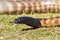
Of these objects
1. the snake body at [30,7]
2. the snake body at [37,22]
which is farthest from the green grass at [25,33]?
the snake body at [30,7]

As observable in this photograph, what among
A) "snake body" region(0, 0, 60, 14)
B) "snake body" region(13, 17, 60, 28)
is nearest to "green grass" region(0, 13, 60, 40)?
"snake body" region(13, 17, 60, 28)

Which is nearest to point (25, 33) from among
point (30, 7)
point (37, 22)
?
point (37, 22)

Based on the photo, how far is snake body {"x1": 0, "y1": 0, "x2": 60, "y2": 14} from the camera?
7.89 metres

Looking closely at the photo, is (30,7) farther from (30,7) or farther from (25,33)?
(25,33)

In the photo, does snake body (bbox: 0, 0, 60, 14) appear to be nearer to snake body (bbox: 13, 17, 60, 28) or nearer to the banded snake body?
the banded snake body

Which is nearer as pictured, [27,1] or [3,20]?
[3,20]

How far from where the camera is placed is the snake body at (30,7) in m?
7.89

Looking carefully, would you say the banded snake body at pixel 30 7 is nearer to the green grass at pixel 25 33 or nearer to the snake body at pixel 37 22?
the green grass at pixel 25 33

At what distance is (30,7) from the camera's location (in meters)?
8.11

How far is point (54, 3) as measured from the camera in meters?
8.38

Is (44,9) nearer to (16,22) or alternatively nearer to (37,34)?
(16,22)

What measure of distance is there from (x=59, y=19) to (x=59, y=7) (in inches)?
93.9

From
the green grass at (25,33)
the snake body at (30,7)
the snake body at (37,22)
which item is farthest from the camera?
the snake body at (30,7)

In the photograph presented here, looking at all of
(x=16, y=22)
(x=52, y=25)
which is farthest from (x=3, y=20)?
(x=52, y=25)
